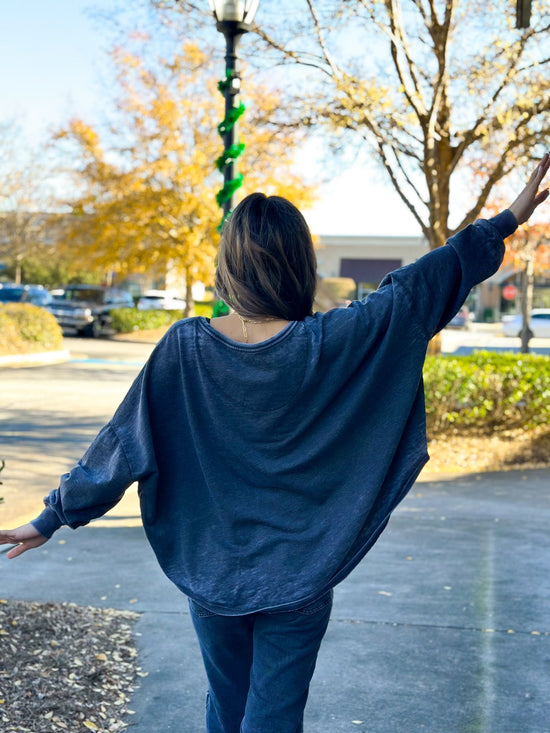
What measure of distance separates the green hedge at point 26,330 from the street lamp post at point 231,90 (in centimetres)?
1424

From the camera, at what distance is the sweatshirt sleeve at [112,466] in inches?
84.7

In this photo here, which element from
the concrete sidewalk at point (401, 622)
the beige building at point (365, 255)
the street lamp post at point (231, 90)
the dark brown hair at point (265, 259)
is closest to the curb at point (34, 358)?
the concrete sidewalk at point (401, 622)

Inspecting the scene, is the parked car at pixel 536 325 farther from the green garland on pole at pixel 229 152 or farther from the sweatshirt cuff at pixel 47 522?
the sweatshirt cuff at pixel 47 522

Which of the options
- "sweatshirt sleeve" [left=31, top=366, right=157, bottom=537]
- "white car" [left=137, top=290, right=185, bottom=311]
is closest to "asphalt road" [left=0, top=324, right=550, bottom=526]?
"sweatshirt sleeve" [left=31, top=366, right=157, bottom=537]

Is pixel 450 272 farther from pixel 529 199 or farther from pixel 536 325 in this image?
pixel 536 325

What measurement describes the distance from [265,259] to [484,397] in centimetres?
805

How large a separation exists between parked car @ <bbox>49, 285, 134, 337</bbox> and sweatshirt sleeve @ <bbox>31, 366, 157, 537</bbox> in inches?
1156

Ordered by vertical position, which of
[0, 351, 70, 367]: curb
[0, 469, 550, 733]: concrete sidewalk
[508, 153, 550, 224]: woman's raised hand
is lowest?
[0, 351, 70, 367]: curb

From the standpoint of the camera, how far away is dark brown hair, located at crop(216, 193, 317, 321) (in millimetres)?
2094

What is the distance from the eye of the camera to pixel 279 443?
207 cm

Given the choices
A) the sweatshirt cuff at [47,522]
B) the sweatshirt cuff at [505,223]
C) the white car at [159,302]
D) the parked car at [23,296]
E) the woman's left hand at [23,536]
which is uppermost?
the sweatshirt cuff at [505,223]

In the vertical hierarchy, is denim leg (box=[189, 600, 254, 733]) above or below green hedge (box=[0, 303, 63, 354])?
above

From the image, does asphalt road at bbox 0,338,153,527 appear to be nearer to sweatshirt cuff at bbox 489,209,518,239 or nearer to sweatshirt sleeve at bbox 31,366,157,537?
sweatshirt sleeve at bbox 31,366,157,537

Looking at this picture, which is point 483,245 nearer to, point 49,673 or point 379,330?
point 379,330
